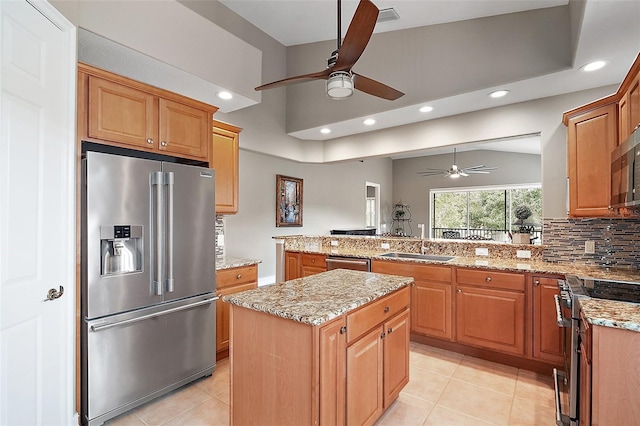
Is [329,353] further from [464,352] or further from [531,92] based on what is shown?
[531,92]

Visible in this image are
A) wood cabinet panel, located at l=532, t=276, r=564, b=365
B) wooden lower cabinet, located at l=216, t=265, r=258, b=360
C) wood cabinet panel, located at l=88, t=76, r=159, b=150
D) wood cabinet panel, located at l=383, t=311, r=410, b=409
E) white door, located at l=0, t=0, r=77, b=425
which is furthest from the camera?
wooden lower cabinet, located at l=216, t=265, r=258, b=360

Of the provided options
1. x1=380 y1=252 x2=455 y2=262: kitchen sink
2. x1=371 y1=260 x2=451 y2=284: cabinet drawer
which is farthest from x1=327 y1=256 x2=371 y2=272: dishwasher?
x1=380 y1=252 x2=455 y2=262: kitchen sink

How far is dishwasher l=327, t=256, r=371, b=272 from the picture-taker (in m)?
3.60

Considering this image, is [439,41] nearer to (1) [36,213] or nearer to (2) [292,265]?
(2) [292,265]

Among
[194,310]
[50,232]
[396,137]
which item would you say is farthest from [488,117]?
[50,232]

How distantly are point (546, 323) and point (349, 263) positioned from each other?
6.15 feet

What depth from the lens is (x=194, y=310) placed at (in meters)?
2.47

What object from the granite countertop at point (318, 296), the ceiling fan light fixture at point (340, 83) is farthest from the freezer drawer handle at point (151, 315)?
the ceiling fan light fixture at point (340, 83)

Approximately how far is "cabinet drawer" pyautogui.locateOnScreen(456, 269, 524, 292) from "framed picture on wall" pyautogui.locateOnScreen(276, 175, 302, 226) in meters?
3.04

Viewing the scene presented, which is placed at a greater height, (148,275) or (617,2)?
(617,2)

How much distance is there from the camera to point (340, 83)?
2.11 meters

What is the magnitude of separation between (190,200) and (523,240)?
3.26 metres

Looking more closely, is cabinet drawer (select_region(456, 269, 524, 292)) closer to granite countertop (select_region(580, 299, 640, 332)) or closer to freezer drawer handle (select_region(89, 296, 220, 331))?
granite countertop (select_region(580, 299, 640, 332))

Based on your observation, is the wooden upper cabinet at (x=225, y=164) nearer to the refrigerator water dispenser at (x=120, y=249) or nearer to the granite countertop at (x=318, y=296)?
the refrigerator water dispenser at (x=120, y=249)
